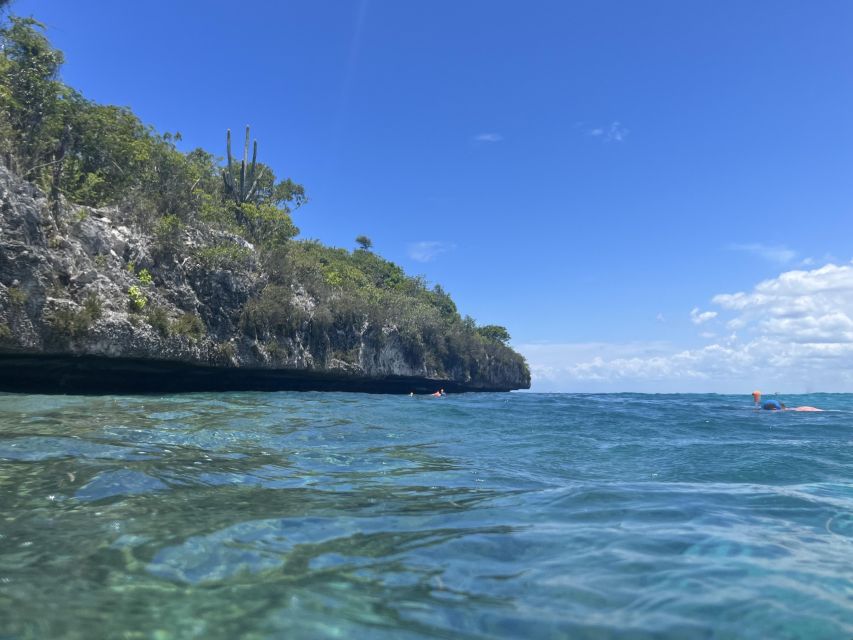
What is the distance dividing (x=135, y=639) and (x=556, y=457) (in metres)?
6.86

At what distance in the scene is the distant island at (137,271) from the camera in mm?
15516

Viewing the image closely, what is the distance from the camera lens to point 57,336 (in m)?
15.3

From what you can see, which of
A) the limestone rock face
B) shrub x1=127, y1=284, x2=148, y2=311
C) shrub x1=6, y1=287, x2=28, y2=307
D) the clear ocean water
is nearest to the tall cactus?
the limestone rock face

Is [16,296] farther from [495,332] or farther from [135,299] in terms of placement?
[495,332]

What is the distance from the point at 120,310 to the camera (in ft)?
57.2

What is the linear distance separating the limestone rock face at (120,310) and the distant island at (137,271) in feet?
0.15

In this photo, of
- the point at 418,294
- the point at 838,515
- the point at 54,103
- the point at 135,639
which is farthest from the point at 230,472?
the point at 418,294

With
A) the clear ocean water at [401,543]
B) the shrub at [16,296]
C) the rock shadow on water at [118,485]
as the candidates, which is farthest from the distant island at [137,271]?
the rock shadow on water at [118,485]

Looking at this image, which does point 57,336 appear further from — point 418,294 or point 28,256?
point 418,294

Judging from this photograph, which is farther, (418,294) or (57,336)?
(418,294)

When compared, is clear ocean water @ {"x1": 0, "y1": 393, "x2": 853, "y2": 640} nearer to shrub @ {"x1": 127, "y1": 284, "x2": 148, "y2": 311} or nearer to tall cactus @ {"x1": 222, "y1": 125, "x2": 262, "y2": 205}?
shrub @ {"x1": 127, "y1": 284, "x2": 148, "y2": 311}

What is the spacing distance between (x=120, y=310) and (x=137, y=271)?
2.49m

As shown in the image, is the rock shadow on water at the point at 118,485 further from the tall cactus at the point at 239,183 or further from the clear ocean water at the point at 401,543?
the tall cactus at the point at 239,183

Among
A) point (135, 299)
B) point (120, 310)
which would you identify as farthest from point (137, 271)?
point (120, 310)
